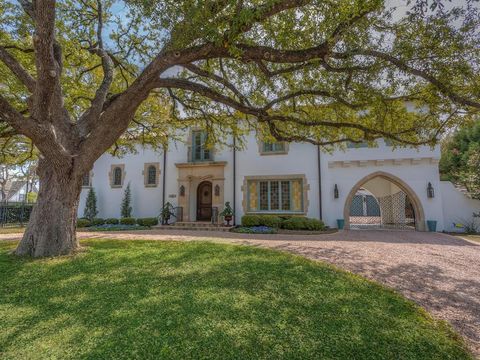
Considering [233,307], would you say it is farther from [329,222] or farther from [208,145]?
[329,222]

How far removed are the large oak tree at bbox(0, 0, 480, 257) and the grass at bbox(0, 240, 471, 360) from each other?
260 centimetres

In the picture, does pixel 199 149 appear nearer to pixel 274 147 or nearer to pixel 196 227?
pixel 274 147

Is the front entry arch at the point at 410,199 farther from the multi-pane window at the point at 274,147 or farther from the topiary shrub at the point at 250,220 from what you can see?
the topiary shrub at the point at 250,220

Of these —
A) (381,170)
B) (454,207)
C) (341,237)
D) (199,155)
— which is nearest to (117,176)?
(199,155)

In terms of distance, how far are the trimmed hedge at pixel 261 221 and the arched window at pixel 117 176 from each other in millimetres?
8923

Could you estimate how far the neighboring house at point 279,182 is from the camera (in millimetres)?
12766

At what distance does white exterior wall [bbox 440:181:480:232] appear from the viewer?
12.5m

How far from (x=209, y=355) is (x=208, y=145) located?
8.48 metres

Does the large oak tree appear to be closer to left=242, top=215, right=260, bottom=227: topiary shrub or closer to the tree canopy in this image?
left=242, top=215, right=260, bottom=227: topiary shrub

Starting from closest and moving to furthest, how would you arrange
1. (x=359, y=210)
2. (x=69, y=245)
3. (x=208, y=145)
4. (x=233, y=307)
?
(x=233, y=307)
(x=69, y=245)
(x=208, y=145)
(x=359, y=210)

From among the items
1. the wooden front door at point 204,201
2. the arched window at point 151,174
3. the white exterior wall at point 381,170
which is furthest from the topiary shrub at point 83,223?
the white exterior wall at point 381,170

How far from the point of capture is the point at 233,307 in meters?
3.38

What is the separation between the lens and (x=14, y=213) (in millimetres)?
16734

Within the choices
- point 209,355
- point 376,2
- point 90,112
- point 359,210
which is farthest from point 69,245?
point 359,210
